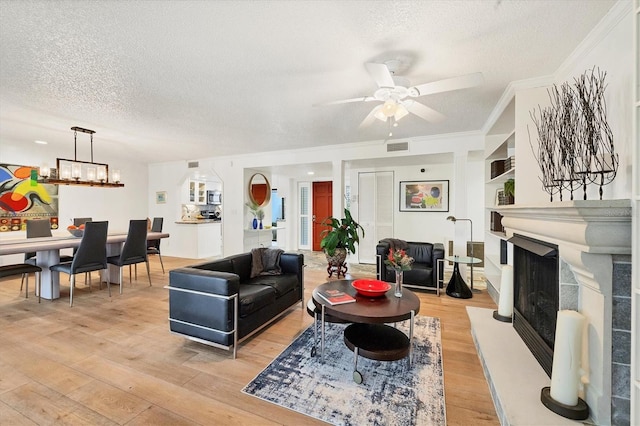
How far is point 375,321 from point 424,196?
473 cm

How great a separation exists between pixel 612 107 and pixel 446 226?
14.7 ft

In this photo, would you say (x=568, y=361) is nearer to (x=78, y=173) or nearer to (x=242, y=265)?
(x=242, y=265)

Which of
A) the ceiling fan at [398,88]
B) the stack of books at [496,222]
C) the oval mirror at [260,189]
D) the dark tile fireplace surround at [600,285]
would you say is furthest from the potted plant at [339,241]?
the dark tile fireplace surround at [600,285]

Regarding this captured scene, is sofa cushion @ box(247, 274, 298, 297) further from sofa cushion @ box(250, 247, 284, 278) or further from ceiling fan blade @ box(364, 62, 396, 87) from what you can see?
ceiling fan blade @ box(364, 62, 396, 87)

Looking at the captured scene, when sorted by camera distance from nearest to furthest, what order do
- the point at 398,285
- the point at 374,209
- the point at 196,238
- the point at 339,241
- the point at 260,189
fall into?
the point at 398,285 → the point at 339,241 → the point at 374,209 → the point at 260,189 → the point at 196,238

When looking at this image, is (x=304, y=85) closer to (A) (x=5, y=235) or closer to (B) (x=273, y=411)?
(B) (x=273, y=411)

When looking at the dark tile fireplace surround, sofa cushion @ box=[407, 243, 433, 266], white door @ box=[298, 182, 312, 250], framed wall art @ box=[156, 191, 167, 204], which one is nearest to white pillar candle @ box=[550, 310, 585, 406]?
the dark tile fireplace surround

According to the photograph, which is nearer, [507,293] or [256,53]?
[256,53]

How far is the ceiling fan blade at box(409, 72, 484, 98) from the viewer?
76.6 inches

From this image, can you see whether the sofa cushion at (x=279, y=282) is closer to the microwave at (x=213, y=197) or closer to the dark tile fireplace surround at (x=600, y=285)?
the dark tile fireplace surround at (x=600, y=285)

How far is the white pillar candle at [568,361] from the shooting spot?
4.84 ft

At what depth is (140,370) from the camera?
2211 mm

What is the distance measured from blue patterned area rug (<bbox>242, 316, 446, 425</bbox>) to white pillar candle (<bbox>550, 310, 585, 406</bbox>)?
648 millimetres

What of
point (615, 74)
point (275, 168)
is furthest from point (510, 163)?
point (275, 168)
